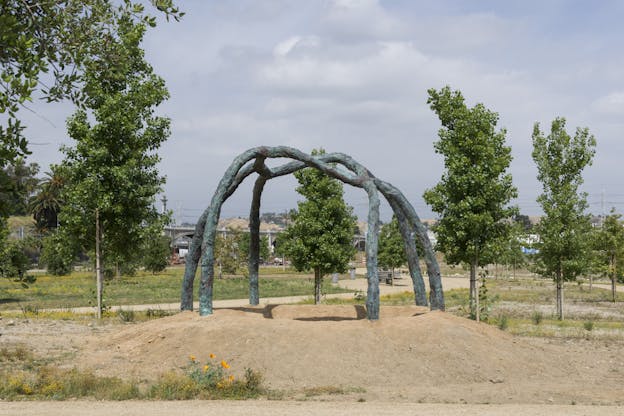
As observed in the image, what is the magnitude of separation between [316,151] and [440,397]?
52.7 ft

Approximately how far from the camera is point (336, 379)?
11.4 metres

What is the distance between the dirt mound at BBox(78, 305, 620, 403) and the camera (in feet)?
36.9

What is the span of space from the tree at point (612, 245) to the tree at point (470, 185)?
17.5m

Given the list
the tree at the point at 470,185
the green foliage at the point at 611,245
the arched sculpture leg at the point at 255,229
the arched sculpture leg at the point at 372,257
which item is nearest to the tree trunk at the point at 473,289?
the tree at the point at 470,185

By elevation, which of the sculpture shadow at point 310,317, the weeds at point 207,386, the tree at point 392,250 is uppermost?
the tree at point 392,250

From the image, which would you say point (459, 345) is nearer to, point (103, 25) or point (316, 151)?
point (103, 25)

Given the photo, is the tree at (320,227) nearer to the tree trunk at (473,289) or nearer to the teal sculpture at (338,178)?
the tree trunk at (473,289)

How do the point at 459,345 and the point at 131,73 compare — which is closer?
the point at 459,345

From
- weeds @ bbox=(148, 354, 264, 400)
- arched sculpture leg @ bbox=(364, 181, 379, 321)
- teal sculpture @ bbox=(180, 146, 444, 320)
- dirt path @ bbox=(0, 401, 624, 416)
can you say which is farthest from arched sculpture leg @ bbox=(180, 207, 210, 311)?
dirt path @ bbox=(0, 401, 624, 416)

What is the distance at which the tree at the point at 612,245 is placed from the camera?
35528mm

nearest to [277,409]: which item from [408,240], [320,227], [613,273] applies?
[408,240]

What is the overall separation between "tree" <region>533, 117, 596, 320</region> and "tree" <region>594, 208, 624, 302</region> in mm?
11814

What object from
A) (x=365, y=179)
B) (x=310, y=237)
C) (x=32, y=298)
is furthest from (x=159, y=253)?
(x=365, y=179)

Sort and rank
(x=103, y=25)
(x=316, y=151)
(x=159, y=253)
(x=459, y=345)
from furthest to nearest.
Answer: (x=159, y=253)
(x=316, y=151)
(x=459, y=345)
(x=103, y=25)
